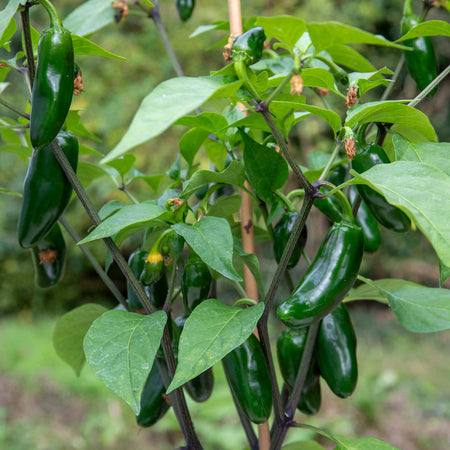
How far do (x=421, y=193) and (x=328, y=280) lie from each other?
0.38 feet

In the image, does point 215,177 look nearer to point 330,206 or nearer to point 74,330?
point 330,206

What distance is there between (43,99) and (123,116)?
268cm

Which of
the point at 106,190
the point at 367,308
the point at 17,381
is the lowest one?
the point at 367,308

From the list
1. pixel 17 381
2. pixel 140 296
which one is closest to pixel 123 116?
pixel 17 381

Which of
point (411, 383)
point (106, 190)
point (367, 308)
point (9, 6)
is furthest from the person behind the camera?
point (367, 308)

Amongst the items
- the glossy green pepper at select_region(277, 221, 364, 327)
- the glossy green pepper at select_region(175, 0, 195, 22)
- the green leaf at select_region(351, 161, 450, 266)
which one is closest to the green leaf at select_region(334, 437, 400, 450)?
the glossy green pepper at select_region(277, 221, 364, 327)

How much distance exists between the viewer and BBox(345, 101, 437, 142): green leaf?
380 millimetres

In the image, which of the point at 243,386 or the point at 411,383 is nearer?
the point at 243,386

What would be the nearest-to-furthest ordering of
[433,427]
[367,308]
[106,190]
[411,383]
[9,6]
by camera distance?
[9,6] → [433,427] → [411,383] → [106,190] → [367,308]

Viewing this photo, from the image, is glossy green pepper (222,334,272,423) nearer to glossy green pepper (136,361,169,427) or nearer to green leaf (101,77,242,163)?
glossy green pepper (136,361,169,427)

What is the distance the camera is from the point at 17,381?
2.32 metres

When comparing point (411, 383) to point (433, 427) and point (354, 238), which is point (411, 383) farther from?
point (354, 238)

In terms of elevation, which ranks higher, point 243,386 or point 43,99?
point 43,99

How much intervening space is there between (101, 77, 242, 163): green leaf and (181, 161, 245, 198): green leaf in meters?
0.11
